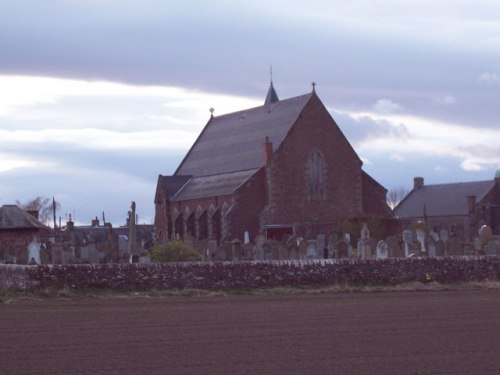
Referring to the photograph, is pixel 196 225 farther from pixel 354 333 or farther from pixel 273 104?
pixel 354 333

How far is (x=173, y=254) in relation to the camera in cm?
4916

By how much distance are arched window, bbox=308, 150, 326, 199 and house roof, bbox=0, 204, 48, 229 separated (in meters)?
25.4

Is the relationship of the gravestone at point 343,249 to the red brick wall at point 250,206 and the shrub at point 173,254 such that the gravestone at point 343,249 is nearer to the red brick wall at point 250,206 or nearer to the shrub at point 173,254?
the shrub at point 173,254

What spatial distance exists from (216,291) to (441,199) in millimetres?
69779

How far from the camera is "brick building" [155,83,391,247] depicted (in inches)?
2970

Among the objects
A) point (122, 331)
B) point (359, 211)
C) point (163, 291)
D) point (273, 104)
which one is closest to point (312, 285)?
point (163, 291)

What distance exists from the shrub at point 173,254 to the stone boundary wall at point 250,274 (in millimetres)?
10453

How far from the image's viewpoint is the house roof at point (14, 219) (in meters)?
55.5

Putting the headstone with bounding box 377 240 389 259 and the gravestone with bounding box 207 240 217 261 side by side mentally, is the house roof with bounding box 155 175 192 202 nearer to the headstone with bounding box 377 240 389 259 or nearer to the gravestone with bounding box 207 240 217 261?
the gravestone with bounding box 207 240 217 261

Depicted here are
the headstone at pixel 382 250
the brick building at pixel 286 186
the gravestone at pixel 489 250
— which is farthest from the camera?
the brick building at pixel 286 186

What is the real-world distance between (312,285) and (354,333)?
16.4 m

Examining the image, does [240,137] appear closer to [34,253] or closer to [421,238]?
[421,238]

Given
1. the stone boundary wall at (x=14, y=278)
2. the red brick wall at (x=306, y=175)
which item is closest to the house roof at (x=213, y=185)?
the red brick wall at (x=306, y=175)

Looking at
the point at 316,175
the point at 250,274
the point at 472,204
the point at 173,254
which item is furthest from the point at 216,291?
the point at 472,204
